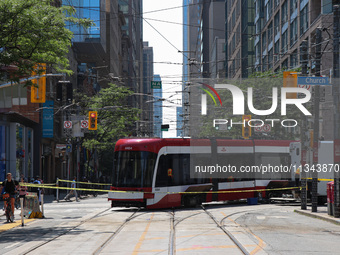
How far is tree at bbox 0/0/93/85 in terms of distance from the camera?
1953cm

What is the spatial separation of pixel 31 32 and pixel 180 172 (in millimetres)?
11583

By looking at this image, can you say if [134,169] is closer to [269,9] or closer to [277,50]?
[277,50]

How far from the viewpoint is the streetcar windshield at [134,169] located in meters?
27.9

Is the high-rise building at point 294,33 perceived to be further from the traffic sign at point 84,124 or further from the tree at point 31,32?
the tree at point 31,32

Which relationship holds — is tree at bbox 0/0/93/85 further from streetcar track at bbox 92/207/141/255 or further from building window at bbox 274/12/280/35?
building window at bbox 274/12/280/35

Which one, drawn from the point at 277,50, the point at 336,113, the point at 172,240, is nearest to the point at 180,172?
the point at 336,113

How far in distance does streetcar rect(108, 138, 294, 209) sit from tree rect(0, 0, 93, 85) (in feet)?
27.5

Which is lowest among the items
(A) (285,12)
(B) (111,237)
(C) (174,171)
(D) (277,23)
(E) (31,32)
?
(B) (111,237)

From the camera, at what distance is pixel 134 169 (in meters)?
28.1

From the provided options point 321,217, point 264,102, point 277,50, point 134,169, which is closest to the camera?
point 321,217

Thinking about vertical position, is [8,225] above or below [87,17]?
below

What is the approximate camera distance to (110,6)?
338 ft

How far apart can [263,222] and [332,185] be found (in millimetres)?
3902

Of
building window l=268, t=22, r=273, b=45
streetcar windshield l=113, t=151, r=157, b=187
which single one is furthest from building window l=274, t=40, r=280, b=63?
streetcar windshield l=113, t=151, r=157, b=187
